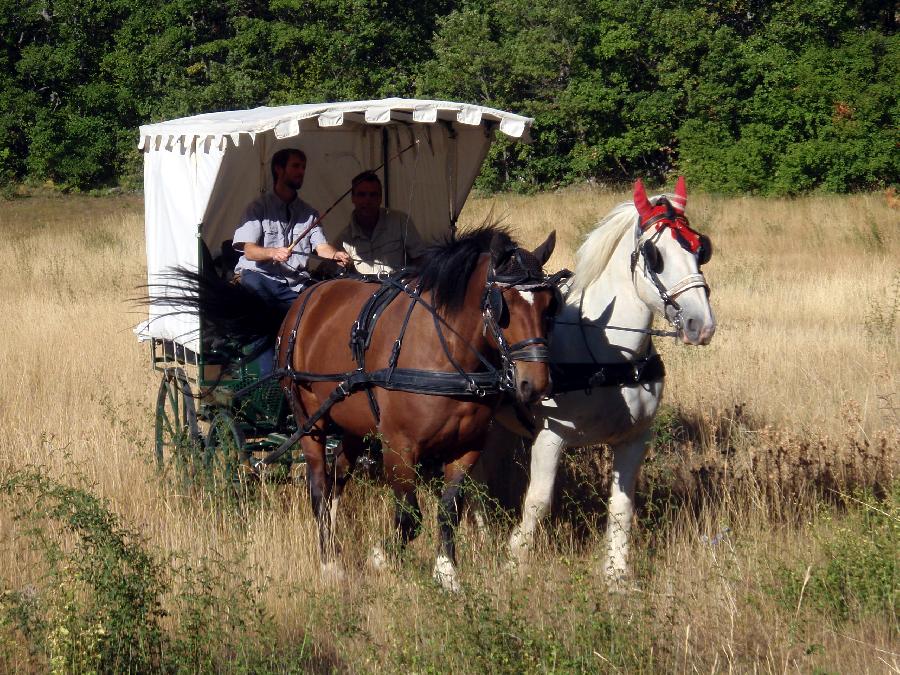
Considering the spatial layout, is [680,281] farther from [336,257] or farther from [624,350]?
[336,257]

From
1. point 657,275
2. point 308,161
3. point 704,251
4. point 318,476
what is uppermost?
point 308,161

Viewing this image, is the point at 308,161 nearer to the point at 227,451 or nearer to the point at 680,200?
the point at 227,451

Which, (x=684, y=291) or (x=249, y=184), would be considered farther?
(x=249, y=184)

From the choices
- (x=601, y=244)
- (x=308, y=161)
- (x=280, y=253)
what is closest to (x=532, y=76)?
(x=308, y=161)

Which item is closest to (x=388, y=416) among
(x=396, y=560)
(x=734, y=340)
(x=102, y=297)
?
(x=396, y=560)

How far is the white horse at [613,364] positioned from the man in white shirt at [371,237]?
1823 millimetres

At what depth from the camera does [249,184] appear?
750cm

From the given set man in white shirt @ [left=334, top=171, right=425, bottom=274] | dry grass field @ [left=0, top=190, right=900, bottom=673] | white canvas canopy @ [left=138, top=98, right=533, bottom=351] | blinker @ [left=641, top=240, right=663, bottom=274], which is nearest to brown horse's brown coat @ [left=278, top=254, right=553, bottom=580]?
dry grass field @ [left=0, top=190, right=900, bottom=673]

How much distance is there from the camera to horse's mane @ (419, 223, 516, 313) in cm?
511

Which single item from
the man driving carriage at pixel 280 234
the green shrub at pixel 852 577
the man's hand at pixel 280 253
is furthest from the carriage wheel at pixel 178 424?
the green shrub at pixel 852 577

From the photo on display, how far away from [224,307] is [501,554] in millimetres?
2227

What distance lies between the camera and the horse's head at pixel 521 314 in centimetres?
471

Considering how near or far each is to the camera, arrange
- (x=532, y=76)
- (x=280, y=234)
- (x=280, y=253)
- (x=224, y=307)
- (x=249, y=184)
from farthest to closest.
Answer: (x=532, y=76) → (x=249, y=184) → (x=280, y=234) → (x=224, y=307) → (x=280, y=253)

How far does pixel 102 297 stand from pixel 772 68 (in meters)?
→ 25.9
